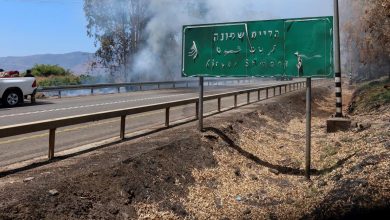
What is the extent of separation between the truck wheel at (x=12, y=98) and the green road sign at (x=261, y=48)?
36.0ft

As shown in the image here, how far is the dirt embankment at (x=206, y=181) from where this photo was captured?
6148mm

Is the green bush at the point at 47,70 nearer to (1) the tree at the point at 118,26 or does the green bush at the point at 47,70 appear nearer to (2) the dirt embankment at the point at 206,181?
(1) the tree at the point at 118,26

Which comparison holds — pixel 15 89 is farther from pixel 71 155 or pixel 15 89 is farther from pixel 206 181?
pixel 206 181

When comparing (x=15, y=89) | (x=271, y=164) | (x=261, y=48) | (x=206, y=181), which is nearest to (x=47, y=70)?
(x=15, y=89)

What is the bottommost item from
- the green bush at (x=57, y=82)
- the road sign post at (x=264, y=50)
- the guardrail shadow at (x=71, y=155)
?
the guardrail shadow at (x=71, y=155)

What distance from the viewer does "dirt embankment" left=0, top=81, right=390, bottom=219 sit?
615 centimetres

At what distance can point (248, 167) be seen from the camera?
10.3 meters

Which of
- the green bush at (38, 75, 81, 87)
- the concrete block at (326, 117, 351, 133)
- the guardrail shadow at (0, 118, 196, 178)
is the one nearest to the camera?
the guardrail shadow at (0, 118, 196, 178)

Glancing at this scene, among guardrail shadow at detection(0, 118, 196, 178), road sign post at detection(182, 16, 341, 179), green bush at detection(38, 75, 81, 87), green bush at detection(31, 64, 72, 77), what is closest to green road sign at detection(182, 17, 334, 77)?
road sign post at detection(182, 16, 341, 179)

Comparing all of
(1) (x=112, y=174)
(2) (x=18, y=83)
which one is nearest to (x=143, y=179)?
(1) (x=112, y=174)

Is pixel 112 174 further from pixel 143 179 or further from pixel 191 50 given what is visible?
pixel 191 50

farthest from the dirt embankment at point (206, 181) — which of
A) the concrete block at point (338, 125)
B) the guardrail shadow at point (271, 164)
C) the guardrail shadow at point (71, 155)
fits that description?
the concrete block at point (338, 125)

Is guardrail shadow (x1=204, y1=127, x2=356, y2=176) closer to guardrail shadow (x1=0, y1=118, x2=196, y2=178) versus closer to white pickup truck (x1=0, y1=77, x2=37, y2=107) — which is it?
guardrail shadow (x1=0, y1=118, x2=196, y2=178)

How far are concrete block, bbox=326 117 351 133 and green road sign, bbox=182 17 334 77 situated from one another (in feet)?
20.3
